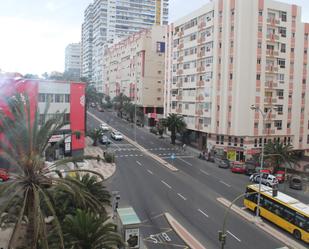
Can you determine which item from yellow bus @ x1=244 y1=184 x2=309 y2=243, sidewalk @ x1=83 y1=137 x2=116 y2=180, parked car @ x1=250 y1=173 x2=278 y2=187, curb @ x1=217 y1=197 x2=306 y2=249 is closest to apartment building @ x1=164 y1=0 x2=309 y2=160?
parked car @ x1=250 y1=173 x2=278 y2=187

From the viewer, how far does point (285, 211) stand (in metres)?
26.6

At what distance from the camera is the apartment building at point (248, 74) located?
54625mm

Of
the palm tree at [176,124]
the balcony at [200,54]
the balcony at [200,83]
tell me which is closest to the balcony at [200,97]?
the balcony at [200,83]

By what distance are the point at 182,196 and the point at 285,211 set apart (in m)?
11.0

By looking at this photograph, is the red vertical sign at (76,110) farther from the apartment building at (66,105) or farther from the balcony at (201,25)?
the balcony at (201,25)

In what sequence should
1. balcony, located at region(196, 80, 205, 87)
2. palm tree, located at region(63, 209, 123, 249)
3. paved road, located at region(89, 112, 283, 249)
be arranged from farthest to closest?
1. balcony, located at region(196, 80, 205, 87)
2. paved road, located at region(89, 112, 283, 249)
3. palm tree, located at region(63, 209, 123, 249)

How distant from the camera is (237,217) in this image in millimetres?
29234

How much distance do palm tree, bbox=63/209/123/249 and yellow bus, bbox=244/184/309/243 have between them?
42.0 feet

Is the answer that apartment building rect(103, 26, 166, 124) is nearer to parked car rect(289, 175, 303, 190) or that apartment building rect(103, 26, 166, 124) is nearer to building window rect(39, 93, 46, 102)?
building window rect(39, 93, 46, 102)

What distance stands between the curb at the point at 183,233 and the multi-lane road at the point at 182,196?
14.5 inches

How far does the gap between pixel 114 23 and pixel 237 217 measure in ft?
551

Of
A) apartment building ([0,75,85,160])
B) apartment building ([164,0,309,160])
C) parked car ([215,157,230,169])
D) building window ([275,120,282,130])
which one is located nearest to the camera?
apartment building ([0,75,85,160])

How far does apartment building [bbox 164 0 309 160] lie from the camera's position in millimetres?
54625

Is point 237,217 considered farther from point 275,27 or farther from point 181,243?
point 275,27
